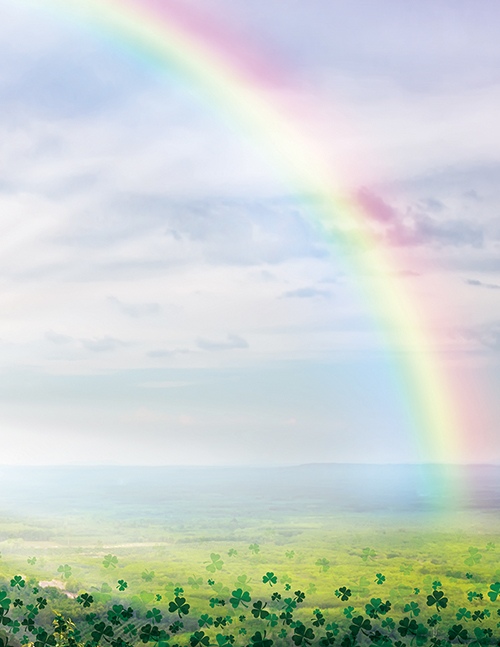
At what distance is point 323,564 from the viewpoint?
20.7 meters

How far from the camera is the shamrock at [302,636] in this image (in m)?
11.2

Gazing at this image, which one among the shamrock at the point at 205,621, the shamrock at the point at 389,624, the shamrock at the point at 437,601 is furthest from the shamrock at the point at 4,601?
the shamrock at the point at 437,601

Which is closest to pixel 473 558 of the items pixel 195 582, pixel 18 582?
pixel 195 582

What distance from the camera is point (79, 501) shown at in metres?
53.2

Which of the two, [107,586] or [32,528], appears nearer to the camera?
[107,586]

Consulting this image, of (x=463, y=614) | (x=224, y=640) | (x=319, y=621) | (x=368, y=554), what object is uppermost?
(x=463, y=614)

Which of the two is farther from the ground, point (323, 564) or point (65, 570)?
point (65, 570)

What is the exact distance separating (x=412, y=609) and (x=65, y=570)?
753 centimetres

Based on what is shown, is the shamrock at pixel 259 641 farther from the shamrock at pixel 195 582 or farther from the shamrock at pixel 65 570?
the shamrock at pixel 65 570

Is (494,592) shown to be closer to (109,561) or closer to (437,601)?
(437,601)

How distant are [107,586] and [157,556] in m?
9.70

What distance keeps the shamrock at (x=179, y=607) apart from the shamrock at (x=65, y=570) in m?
3.31

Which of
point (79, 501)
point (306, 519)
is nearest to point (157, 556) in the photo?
point (306, 519)

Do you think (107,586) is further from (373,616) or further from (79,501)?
(79,501)
